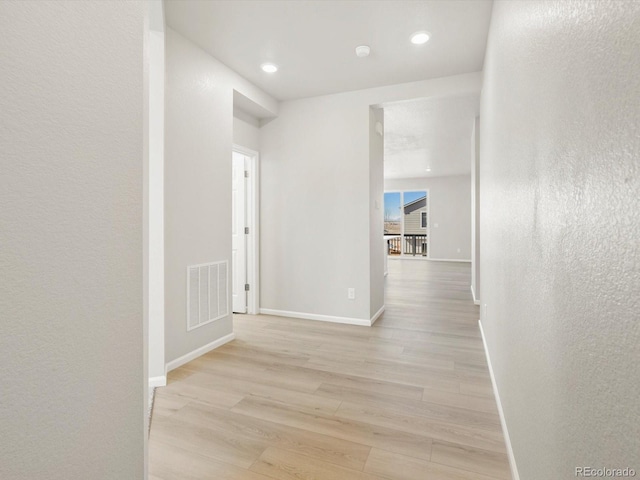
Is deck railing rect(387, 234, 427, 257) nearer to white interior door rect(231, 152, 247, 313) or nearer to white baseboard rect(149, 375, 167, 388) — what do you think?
white interior door rect(231, 152, 247, 313)

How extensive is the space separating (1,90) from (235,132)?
3467 mm

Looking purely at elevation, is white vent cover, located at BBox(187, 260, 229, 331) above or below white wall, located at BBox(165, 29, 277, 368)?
below

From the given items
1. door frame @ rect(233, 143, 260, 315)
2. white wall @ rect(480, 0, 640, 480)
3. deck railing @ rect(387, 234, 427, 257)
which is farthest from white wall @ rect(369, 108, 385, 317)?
deck railing @ rect(387, 234, 427, 257)

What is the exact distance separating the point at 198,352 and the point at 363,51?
121 inches

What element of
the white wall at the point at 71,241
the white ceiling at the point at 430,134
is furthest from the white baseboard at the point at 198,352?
the white ceiling at the point at 430,134

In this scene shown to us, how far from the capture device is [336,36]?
9.37 feet

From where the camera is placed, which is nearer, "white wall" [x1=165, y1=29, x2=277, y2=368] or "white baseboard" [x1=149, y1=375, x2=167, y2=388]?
"white baseboard" [x1=149, y1=375, x2=167, y2=388]

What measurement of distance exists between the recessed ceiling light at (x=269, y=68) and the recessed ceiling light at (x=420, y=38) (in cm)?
135

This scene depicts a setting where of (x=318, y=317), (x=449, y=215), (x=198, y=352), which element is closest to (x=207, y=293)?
(x=198, y=352)

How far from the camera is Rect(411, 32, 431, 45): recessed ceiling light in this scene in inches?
110

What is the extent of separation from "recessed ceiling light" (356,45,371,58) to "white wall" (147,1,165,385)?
1631 mm

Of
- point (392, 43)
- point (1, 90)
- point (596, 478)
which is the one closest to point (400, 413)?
point (596, 478)

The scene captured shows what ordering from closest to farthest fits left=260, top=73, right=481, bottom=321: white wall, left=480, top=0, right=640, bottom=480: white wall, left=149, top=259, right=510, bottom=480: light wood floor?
left=480, top=0, right=640, bottom=480: white wall, left=149, top=259, right=510, bottom=480: light wood floor, left=260, top=73, right=481, bottom=321: white wall

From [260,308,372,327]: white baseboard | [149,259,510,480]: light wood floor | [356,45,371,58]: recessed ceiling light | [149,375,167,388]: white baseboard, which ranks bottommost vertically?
[149,259,510,480]: light wood floor
